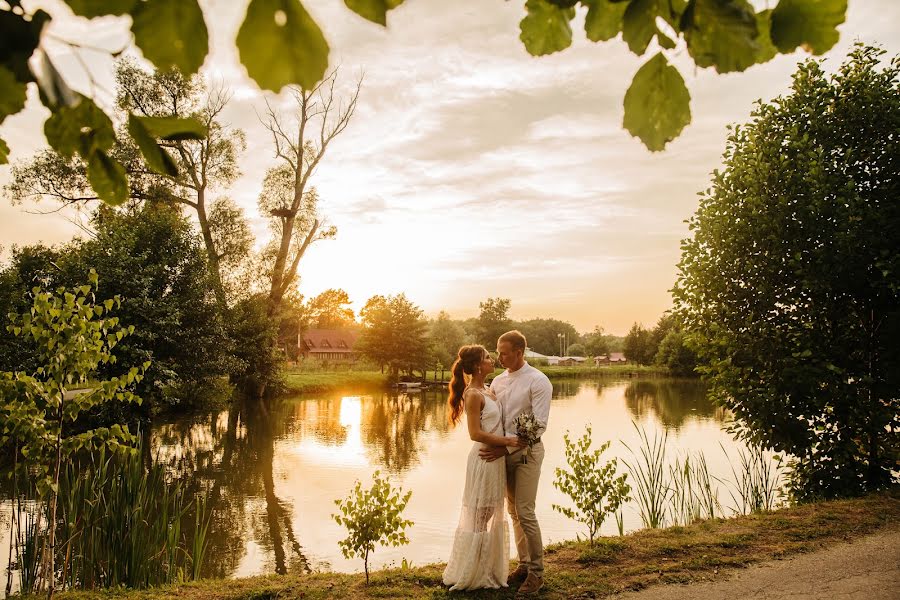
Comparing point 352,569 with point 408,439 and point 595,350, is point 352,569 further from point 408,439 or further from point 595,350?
point 595,350

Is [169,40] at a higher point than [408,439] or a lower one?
higher

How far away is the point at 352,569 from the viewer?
795 cm

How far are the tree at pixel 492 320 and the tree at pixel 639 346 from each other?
17.5 m

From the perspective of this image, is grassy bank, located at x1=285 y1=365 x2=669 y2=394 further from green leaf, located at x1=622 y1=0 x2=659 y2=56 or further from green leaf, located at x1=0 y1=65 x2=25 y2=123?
green leaf, located at x1=622 y1=0 x2=659 y2=56

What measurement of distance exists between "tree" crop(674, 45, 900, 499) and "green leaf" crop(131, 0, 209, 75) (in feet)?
28.3

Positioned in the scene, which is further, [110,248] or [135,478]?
[110,248]

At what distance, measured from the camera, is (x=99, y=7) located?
766mm

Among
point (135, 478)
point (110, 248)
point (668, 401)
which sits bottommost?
point (668, 401)

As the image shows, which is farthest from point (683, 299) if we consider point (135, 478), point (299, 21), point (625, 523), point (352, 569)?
point (299, 21)

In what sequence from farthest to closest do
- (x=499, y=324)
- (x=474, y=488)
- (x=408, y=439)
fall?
1. (x=499, y=324)
2. (x=408, y=439)
3. (x=474, y=488)

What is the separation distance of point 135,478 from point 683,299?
25.1 feet

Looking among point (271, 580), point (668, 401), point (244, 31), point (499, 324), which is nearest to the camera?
point (244, 31)

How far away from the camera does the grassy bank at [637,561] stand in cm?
538

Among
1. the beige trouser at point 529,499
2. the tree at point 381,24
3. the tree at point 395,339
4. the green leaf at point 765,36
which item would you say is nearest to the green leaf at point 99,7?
the tree at point 381,24
